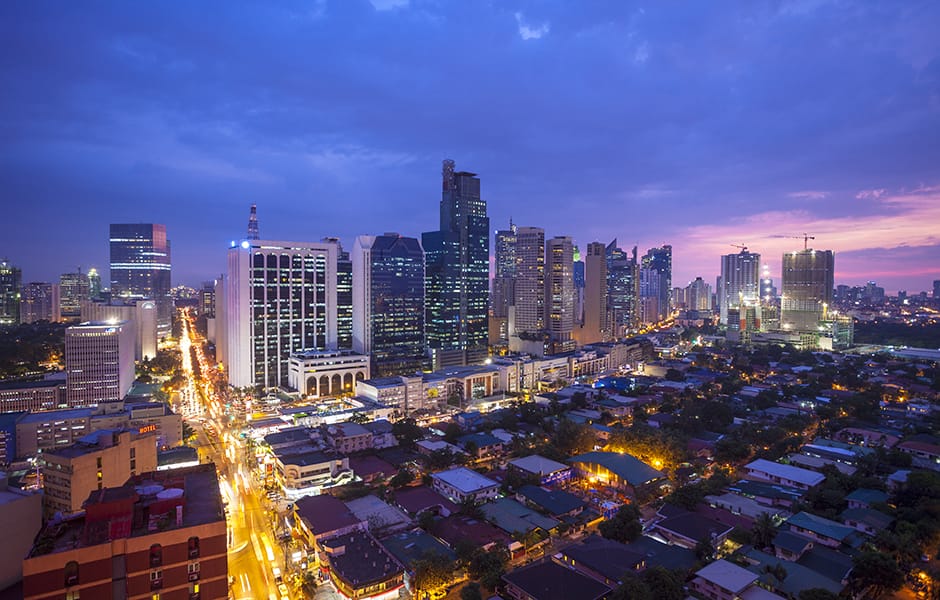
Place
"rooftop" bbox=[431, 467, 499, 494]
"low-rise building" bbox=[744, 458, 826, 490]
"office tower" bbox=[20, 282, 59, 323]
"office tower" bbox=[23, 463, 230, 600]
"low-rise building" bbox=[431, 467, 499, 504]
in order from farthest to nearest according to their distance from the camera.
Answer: "office tower" bbox=[20, 282, 59, 323] → "low-rise building" bbox=[744, 458, 826, 490] → "rooftop" bbox=[431, 467, 499, 494] → "low-rise building" bbox=[431, 467, 499, 504] → "office tower" bbox=[23, 463, 230, 600]

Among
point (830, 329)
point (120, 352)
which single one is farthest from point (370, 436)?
point (830, 329)

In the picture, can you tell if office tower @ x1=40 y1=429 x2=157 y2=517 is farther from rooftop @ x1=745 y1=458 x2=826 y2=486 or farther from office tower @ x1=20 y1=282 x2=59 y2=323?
office tower @ x1=20 y1=282 x2=59 y2=323

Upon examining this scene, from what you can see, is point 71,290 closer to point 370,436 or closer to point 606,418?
point 370,436

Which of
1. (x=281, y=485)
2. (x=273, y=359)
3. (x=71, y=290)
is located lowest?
(x=281, y=485)

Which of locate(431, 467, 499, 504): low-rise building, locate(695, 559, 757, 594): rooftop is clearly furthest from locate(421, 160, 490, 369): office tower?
locate(695, 559, 757, 594): rooftop

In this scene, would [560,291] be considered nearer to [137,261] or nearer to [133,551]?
[133,551]

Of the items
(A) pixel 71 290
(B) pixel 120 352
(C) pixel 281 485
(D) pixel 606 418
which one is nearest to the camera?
(C) pixel 281 485

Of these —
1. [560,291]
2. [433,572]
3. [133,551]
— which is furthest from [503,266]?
[133,551]
